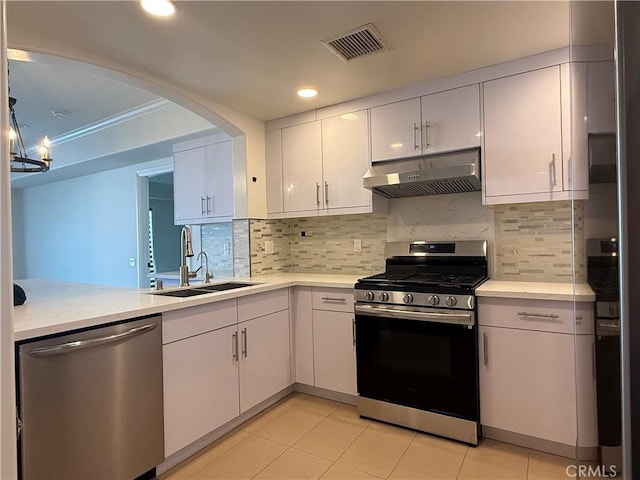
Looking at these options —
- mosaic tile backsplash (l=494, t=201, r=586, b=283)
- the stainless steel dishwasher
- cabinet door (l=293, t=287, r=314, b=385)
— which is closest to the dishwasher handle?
the stainless steel dishwasher

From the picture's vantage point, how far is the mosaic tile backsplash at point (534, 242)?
2.40m

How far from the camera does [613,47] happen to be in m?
0.48

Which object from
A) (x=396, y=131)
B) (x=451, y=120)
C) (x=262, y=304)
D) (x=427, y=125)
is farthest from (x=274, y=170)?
(x=451, y=120)

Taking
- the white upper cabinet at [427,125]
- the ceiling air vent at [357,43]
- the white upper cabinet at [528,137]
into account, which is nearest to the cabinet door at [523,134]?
the white upper cabinet at [528,137]

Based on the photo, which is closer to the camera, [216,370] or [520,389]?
[520,389]

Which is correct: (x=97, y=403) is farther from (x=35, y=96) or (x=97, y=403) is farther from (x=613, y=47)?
(x=35, y=96)

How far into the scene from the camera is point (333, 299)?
275cm

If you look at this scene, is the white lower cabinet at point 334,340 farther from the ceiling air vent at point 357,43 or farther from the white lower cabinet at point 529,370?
the ceiling air vent at point 357,43

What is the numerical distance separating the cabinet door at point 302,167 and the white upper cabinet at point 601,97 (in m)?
2.53

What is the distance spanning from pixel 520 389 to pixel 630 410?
6.23 feet

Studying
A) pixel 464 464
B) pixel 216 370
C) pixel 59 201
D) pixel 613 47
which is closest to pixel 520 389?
pixel 464 464

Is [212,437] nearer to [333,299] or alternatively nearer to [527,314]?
[333,299]

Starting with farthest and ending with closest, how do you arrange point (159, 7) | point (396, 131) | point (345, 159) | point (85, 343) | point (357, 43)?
point (345, 159), point (396, 131), point (357, 43), point (159, 7), point (85, 343)

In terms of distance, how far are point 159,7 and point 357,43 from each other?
3.41ft
